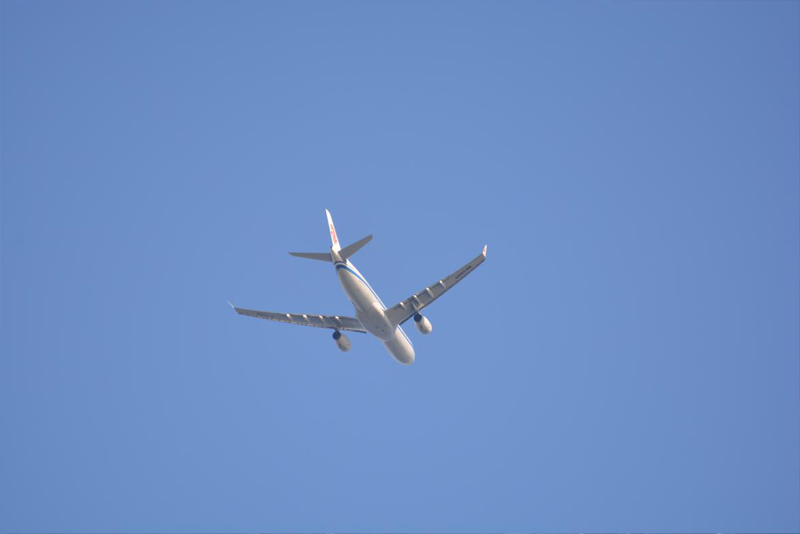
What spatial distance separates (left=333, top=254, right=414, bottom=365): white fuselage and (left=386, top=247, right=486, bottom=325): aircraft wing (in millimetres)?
564

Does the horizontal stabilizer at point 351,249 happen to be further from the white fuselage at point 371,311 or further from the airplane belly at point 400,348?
the airplane belly at point 400,348

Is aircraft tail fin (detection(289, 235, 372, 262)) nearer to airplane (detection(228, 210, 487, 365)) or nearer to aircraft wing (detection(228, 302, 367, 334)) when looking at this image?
airplane (detection(228, 210, 487, 365))

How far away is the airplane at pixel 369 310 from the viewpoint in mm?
41688

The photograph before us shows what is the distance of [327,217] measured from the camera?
4562 cm

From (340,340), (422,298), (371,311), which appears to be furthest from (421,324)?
(340,340)

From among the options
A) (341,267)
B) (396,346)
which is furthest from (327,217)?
(396,346)

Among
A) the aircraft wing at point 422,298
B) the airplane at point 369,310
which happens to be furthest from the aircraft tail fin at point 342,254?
the aircraft wing at point 422,298

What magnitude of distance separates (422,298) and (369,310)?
335 centimetres

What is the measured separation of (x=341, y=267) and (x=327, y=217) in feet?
16.6

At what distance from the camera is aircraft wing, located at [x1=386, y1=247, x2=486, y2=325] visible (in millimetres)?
43531

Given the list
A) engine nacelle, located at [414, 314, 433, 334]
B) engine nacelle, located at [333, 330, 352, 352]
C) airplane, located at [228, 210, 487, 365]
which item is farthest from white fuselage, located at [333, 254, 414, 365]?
engine nacelle, located at [333, 330, 352, 352]

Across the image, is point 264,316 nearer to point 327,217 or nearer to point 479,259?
point 327,217

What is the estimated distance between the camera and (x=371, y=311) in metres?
43.7

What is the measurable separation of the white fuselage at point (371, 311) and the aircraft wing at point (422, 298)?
1.85 ft
